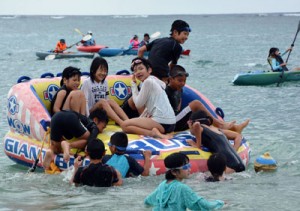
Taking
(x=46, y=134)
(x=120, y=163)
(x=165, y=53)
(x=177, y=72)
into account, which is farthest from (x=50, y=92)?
(x=120, y=163)

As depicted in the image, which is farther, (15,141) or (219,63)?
(219,63)

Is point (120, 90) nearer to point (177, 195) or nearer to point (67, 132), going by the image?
point (67, 132)

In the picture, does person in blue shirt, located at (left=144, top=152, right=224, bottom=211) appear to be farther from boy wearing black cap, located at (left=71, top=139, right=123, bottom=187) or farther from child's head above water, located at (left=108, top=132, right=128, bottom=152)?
child's head above water, located at (left=108, top=132, right=128, bottom=152)

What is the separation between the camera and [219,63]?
31922 millimetres

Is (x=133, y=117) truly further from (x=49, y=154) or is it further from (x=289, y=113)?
(x=289, y=113)

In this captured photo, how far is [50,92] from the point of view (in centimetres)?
913

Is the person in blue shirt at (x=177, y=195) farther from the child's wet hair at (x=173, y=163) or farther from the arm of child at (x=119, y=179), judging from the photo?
the arm of child at (x=119, y=179)

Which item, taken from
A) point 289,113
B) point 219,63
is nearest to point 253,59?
point 219,63

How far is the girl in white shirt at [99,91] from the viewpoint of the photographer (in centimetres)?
878

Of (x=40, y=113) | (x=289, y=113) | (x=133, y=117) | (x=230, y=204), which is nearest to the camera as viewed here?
(x=230, y=204)

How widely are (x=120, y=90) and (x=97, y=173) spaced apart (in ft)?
8.36

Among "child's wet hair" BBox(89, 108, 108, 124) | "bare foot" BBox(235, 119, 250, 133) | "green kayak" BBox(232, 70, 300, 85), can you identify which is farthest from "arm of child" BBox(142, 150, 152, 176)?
"green kayak" BBox(232, 70, 300, 85)

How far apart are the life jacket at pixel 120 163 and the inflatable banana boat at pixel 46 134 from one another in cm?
31

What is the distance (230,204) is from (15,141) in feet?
10.3
